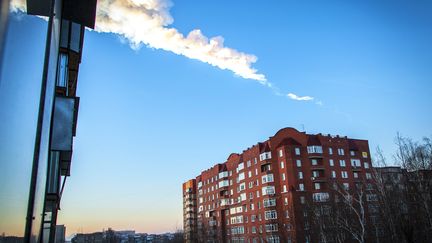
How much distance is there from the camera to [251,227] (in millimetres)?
68875

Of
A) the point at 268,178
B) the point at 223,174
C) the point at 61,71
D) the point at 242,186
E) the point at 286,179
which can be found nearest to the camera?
the point at 61,71

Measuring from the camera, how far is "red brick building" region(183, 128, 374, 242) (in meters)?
59.8

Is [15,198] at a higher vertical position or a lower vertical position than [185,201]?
lower

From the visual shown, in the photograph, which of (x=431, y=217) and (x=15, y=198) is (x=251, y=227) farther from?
(x=15, y=198)

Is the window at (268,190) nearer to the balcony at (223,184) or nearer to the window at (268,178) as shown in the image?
the window at (268,178)

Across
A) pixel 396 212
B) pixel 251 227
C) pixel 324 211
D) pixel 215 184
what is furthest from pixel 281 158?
pixel 396 212

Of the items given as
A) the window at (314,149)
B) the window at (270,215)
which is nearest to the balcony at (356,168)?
the window at (314,149)

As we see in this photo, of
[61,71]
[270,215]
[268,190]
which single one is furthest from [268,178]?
[61,71]

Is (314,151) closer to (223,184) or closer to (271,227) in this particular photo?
(271,227)

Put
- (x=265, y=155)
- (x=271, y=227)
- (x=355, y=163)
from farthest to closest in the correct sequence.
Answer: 1. (x=355, y=163)
2. (x=265, y=155)
3. (x=271, y=227)

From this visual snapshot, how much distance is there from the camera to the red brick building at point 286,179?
59781 millimetres

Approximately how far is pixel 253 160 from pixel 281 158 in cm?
760

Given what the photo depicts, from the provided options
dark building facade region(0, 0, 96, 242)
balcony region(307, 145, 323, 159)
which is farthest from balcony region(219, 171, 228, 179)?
dark building facade region(0, 0, 96, 242)

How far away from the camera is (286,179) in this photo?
6284 centimetres
